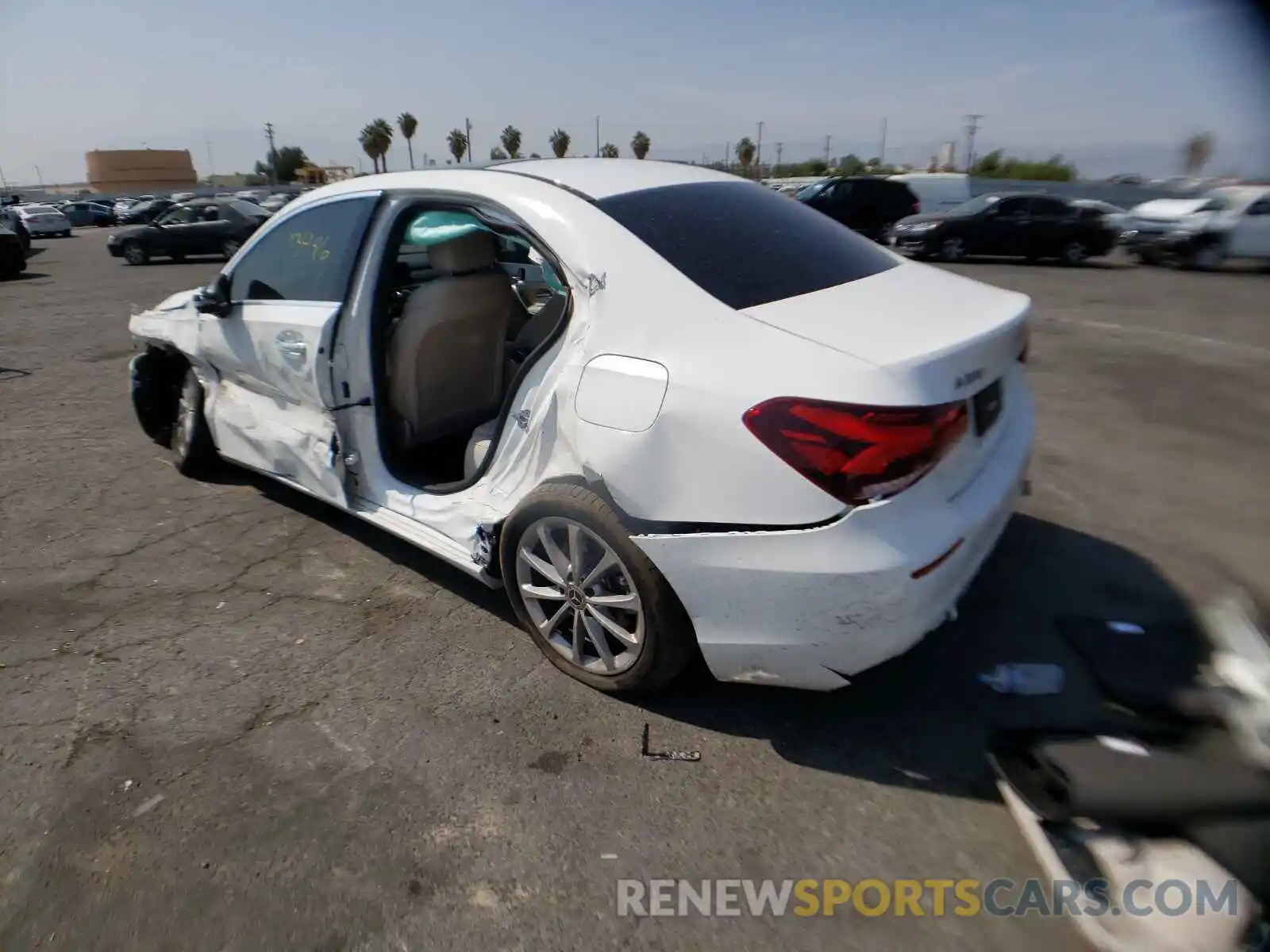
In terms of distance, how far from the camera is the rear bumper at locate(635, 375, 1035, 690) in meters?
2.12

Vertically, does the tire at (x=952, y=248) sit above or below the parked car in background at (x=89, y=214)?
above

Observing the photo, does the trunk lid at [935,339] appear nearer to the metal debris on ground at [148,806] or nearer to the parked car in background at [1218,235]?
the metal debris on ground at [148,806]

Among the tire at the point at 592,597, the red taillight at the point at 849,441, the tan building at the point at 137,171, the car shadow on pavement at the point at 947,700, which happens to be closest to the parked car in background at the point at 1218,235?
the car shadow on pavement at the point at 947,700

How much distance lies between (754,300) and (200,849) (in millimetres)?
2242

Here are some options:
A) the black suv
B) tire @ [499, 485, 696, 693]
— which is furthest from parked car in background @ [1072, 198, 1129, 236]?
tire @ [499, 485, 696, 693]

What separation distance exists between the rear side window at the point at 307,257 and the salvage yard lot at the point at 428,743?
123 cm

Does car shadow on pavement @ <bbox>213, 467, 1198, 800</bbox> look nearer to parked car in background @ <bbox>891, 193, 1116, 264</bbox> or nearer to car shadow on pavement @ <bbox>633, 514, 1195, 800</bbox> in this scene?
car shadow on pavement @ <bbox>633, 514, 1195, 800</bbox>

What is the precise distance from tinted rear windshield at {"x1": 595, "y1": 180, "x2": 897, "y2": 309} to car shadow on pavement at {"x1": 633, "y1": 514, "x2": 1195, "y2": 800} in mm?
1288

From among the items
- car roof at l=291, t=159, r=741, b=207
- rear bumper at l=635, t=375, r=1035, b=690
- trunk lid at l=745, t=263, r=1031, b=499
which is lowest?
rear bumper at l=635, t=375, r=1035, b=690

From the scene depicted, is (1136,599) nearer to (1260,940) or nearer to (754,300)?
(1260,940)

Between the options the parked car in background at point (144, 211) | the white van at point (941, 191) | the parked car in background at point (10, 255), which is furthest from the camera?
the parked car in background at point (144, 211)

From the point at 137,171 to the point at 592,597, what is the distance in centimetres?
10386

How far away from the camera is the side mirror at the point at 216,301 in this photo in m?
4.05

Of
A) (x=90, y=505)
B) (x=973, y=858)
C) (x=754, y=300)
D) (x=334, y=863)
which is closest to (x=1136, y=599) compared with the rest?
(x=973, y=858)
